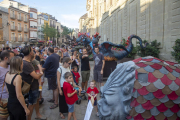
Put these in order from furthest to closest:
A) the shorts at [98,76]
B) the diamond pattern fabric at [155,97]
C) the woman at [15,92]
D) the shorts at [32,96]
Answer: the shorts at [98,76]
the shorts at [32,96]
the woman at [15,92]
the diamond pattern fabric at [155,97]

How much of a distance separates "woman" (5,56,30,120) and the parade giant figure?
150 cm

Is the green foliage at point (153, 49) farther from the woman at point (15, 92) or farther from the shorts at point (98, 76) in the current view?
the woman at point (15, 92)

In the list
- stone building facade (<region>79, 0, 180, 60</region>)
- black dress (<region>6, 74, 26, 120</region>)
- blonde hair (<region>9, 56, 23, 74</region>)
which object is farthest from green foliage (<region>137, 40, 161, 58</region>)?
black dress (<region>6, 74, 26, 120</region>)

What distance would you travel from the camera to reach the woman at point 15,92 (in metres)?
2.51

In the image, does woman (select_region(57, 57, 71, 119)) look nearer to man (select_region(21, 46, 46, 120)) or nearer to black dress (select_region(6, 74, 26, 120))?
man (select_region(21, 46, 46, 120))

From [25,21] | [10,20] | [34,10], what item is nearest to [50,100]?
[10,20]

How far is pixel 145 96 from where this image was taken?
6.36ft

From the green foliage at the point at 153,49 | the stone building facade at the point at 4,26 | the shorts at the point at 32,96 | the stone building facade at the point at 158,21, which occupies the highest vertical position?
the stone building facade at the point at 4,26

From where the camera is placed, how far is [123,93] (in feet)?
6.56

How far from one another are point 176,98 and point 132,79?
64 centimetres

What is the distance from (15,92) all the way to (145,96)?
2204mm

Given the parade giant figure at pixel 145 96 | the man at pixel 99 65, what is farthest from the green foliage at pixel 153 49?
the parade giant figure at pixel 145 96

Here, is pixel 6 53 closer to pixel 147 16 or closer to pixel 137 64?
pixel 137 64

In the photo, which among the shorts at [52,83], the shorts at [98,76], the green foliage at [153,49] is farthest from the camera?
the green foliage at [153,49]
